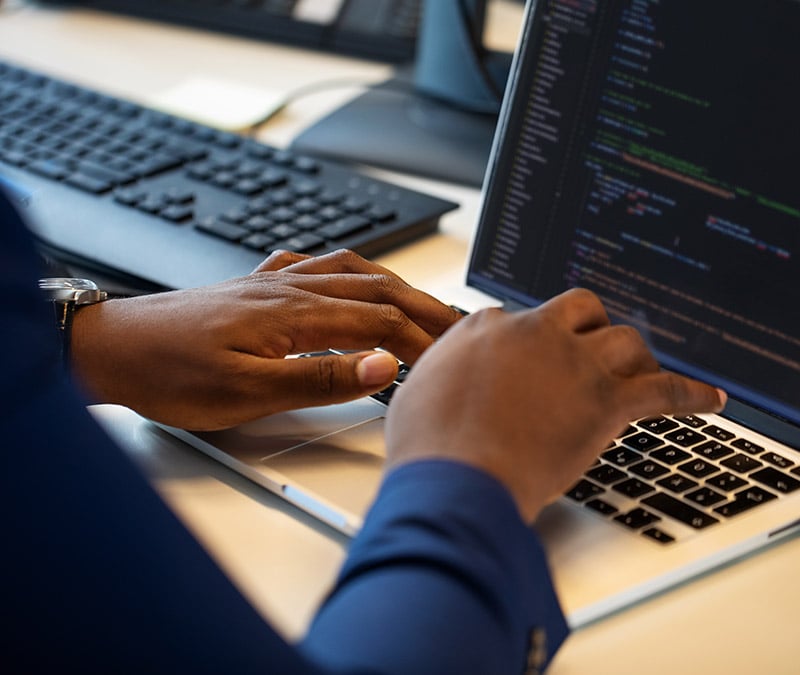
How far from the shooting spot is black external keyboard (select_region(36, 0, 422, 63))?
5.05 feet

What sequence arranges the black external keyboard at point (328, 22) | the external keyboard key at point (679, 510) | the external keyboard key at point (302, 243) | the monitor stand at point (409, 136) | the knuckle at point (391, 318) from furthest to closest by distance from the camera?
1. the black external keyboard at point (328, 22)
2. the monitor stand at point (409, 136)
3. the external keyboard key at point (302, 243)
4. the knuckle at point (391, 318)
5. the external keyboard key at point (679, 510)

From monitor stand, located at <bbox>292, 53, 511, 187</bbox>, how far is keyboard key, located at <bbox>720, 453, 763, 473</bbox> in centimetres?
53

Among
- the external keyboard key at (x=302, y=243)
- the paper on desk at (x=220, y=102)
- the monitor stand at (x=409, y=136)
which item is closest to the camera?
the external keyboard key at (x=302, y=243)

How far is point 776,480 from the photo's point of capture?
68cm

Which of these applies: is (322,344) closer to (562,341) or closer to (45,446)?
(562,341)

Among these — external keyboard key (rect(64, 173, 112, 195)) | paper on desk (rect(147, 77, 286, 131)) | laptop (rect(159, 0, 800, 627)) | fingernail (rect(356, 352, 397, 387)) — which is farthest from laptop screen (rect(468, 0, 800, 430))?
paper on desk (rect(147, 77, 286, 131))

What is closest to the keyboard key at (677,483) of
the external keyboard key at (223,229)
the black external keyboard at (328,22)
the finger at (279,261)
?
the finger at (279,261)

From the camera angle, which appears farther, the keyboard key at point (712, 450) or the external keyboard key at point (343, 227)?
the external keyboard key at point (343, 227)

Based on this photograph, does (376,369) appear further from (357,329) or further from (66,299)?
(66,299)

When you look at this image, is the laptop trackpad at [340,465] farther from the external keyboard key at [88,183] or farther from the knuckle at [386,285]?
the external keyboard key at [88,183]

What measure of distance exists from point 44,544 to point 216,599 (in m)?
0.06

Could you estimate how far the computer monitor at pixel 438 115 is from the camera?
1197mm

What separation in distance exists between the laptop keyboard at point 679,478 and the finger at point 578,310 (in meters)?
0.09

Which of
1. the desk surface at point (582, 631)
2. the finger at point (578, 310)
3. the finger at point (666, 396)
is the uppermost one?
the finger at point (578, 310)
